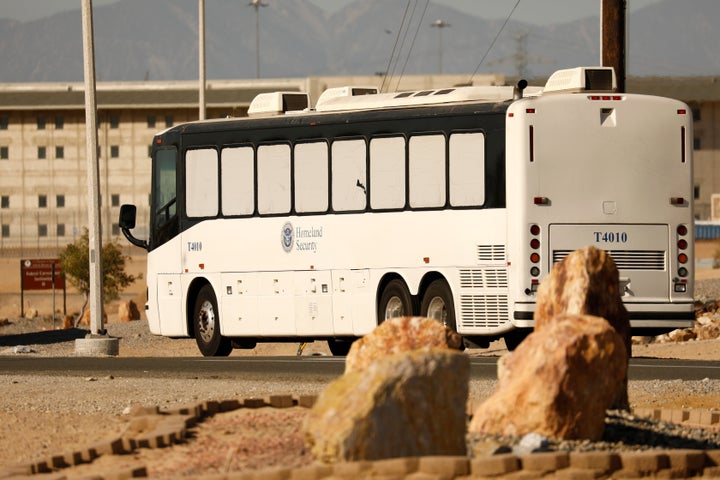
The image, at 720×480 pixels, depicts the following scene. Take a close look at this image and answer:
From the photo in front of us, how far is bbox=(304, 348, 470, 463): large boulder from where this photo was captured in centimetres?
950

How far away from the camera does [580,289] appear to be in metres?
13.3

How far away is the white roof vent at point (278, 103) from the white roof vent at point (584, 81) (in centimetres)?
514

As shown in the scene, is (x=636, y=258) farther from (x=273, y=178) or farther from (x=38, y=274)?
(x=38, y=274)

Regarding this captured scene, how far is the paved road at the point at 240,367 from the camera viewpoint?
21.0 m

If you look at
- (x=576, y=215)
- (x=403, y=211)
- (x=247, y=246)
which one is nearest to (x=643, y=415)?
(x=576, y=215)

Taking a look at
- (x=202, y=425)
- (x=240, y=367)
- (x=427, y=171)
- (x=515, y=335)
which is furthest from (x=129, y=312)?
(x=202, y=425)

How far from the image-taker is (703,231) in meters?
107

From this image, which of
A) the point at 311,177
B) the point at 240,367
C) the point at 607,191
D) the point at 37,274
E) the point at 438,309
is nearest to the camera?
the point at 240,367

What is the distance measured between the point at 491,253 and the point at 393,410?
14.3 meters

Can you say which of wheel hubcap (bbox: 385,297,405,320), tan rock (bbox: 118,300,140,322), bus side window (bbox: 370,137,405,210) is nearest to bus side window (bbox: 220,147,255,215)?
bus side window (bbox: 370,137,405,210)

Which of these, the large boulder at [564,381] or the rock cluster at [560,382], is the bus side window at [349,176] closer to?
the rock cluster at [560,382]

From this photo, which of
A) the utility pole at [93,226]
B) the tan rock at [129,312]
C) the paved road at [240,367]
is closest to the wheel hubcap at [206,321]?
the paved road at [240,367]

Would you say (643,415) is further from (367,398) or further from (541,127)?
(541,127)

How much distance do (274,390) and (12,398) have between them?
278 centimetres
